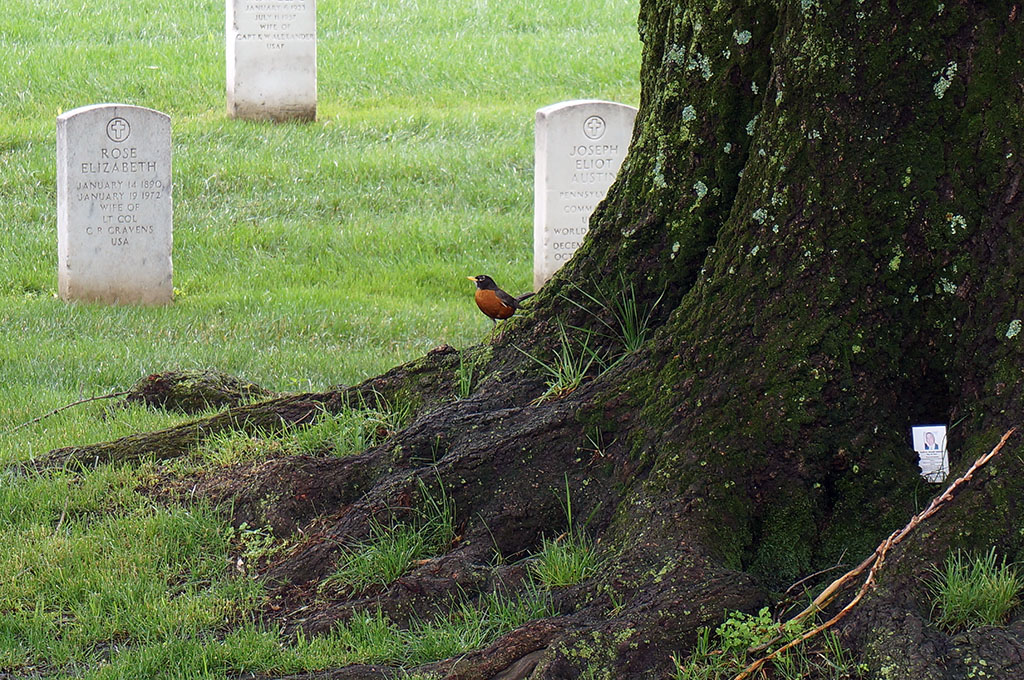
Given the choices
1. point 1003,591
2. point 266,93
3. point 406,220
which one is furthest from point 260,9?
point 1003,591

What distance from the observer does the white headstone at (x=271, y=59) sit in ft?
40.6

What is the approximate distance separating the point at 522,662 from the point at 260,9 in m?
10.2

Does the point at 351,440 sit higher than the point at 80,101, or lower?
lower

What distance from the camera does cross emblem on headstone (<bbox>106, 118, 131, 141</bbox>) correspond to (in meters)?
8.40

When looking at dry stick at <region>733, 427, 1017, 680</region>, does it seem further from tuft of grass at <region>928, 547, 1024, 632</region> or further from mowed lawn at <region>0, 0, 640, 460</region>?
mowed lawn at <region>0, 0, 640, 460</region>

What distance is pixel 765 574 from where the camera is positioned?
3.52 meters

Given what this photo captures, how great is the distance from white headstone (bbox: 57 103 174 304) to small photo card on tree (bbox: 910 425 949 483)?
6.14 meters

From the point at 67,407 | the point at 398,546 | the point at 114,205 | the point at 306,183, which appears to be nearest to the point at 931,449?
the point at 398,546

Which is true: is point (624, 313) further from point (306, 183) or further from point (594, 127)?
point (306, 183)

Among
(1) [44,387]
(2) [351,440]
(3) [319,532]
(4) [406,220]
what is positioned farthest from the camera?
(4) [406,220]

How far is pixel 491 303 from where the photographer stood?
647cm

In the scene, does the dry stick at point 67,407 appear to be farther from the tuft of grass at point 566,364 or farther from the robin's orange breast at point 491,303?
the tuft of grass at point 566,364

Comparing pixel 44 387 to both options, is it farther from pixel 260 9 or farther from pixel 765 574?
pixel 260 9

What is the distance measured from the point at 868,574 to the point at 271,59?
34.0 ft
